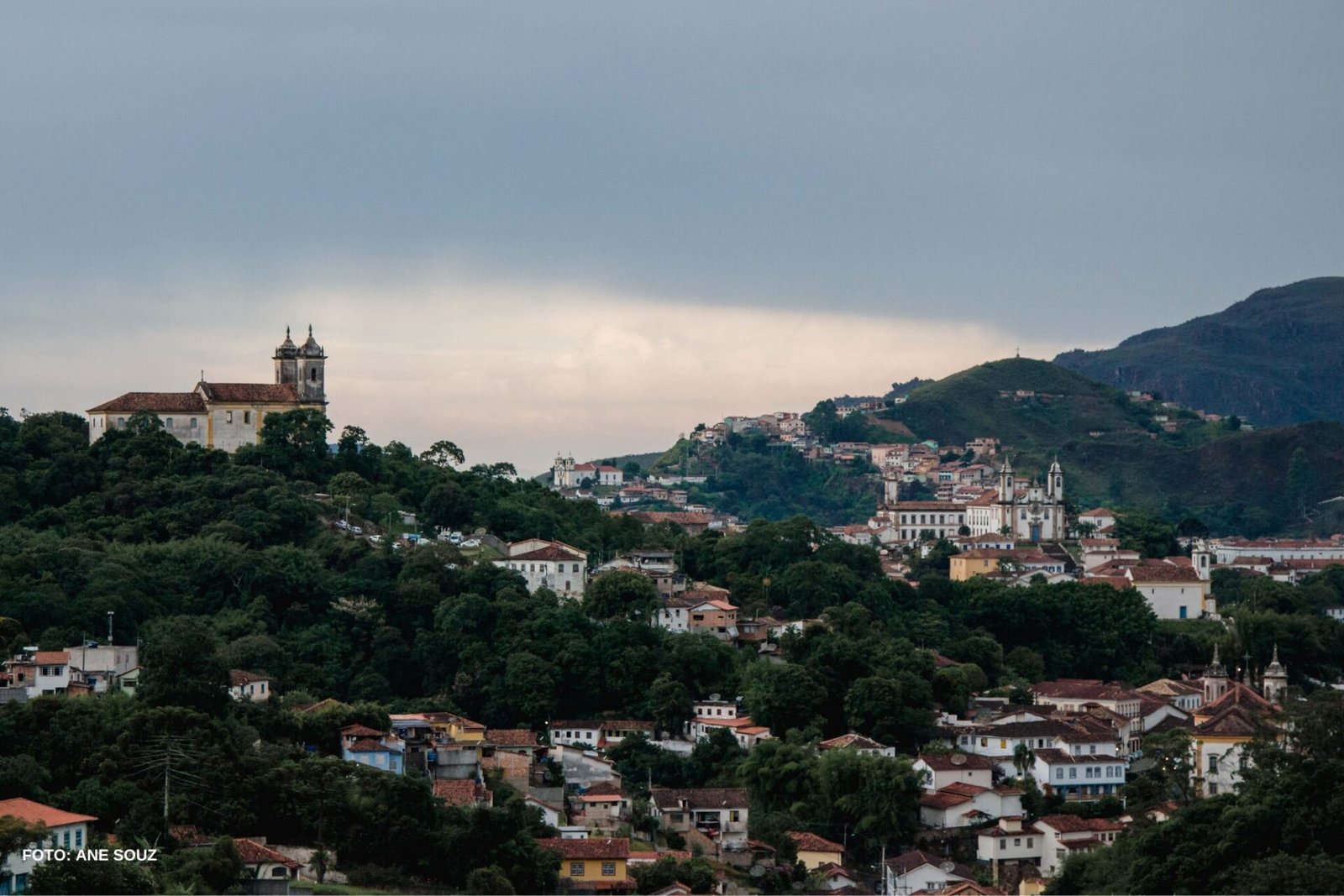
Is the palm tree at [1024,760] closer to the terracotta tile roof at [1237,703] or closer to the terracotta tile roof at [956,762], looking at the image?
the terracotta tile roof at [956,762]

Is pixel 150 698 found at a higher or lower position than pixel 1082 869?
higher

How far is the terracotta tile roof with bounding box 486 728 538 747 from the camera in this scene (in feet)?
144

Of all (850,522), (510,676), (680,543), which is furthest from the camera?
(850,522)

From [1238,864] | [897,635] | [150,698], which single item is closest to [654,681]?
[897,635]

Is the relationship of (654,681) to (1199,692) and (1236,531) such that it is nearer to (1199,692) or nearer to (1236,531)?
(1199,692)

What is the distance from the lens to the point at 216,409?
6003 centimetres

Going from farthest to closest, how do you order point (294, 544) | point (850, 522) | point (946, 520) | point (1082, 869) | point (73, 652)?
point (850, 522) < point (946, 520) < point (294, 544) < point (73, 652) < point (1082, 869)

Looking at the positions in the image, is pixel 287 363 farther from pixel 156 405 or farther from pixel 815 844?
pixel 815 844

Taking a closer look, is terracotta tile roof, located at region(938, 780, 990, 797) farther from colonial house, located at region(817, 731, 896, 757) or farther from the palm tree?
the palm tree

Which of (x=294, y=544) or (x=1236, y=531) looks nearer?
(x=294, y=544)

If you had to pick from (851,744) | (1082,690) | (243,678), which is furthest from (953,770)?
(243,678)

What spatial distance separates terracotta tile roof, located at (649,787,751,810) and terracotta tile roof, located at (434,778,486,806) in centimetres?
357

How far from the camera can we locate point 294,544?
2108 inches

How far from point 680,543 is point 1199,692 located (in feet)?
54.2
